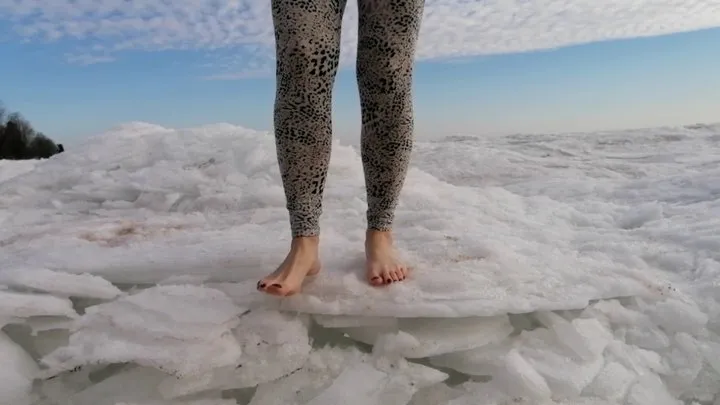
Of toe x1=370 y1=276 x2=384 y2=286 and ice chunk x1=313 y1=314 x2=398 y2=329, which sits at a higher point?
toe x1=370 y1=276 x2=384 y2=286

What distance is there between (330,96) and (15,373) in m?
1.02

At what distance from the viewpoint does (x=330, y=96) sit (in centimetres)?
169

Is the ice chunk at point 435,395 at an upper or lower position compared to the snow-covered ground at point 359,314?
lower

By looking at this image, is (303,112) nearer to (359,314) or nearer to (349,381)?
(359,314)

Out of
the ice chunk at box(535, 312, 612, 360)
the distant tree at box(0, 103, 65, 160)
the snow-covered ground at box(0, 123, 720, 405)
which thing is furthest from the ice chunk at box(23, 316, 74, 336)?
the distant tree at box(0, 103, 65, 160)

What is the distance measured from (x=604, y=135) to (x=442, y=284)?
595 centimetres

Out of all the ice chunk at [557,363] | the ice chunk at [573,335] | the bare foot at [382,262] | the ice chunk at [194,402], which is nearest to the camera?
the ice chunk at [194,402]

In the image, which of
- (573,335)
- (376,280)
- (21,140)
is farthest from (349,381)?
(21,140)

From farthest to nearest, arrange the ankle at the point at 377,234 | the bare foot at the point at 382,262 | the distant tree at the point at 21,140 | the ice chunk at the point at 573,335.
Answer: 1. the distant tree at the point at 21,140
2. the ankle at the point at 377,234
3. the bare foot at the point at 382,262
4. the ice chunk at the point at 573,335

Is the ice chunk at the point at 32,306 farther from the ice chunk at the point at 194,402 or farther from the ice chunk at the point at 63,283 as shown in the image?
the ice chunk at the point at 194,402

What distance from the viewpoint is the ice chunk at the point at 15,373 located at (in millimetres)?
1439

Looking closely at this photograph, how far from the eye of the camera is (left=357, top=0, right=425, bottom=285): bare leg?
174 centimetres

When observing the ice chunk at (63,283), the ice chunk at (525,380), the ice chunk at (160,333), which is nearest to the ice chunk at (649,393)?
the ice chunk at (525,380)

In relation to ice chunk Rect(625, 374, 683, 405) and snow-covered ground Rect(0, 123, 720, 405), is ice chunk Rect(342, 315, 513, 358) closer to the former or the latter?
snow-covered ground Rect(0, 123, 720, 405)
